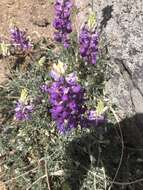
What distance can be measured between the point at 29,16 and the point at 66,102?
202cm

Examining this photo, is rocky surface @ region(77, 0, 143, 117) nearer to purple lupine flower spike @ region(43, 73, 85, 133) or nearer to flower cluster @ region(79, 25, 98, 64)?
flower cluster @ region(79, 25, 98, 64)

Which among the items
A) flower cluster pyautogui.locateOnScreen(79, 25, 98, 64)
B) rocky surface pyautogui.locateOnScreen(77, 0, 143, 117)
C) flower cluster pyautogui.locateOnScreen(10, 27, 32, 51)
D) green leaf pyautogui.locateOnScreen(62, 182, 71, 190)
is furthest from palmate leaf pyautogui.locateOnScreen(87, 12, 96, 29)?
green leaf pyautogui.locateOnScreen(62, 182, 71, 190)

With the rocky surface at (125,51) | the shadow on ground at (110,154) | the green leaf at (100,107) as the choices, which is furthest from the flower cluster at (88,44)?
the green leaf at (100,107)

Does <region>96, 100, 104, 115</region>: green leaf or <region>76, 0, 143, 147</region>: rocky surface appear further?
<region>76, 0, 143, 147</region>: rocky surface

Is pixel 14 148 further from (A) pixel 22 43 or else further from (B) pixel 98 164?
(A) pixel 22 43

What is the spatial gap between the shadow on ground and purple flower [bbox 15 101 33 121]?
0.39 metres

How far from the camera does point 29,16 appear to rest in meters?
4.75

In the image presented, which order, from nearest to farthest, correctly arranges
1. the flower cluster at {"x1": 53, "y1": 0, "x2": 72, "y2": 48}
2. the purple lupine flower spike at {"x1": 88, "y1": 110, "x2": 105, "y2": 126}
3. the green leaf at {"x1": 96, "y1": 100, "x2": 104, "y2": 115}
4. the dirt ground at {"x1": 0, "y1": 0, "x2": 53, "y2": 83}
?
the green leaf at {"x1": 96, "y1": 100, "x2": 104, "y2": 115} → the purple lupine flower spike at {"x1": 88, "y1": 110, "x2": 105, "y2": 126} → the flower cluster at {"x1": 53, "y1": 0, "x2": 72, "y2": 48} → the dirt ground at {"x1": 0, "y1": 0, "x2": 53, "y2": 83}

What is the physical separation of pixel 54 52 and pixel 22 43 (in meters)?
0.29

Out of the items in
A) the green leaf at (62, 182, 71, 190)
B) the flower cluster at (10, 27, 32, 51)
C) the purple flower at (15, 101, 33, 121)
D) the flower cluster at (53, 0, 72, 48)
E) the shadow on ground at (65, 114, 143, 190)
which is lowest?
the green leaf at (62, 182, 71, 190)

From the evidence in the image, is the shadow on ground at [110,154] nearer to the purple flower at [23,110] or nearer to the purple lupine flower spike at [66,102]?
the purple flower at [23,110]

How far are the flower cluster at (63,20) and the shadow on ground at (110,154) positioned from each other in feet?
2.61

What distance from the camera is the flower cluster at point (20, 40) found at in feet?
13.9

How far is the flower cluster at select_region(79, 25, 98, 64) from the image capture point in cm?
364
